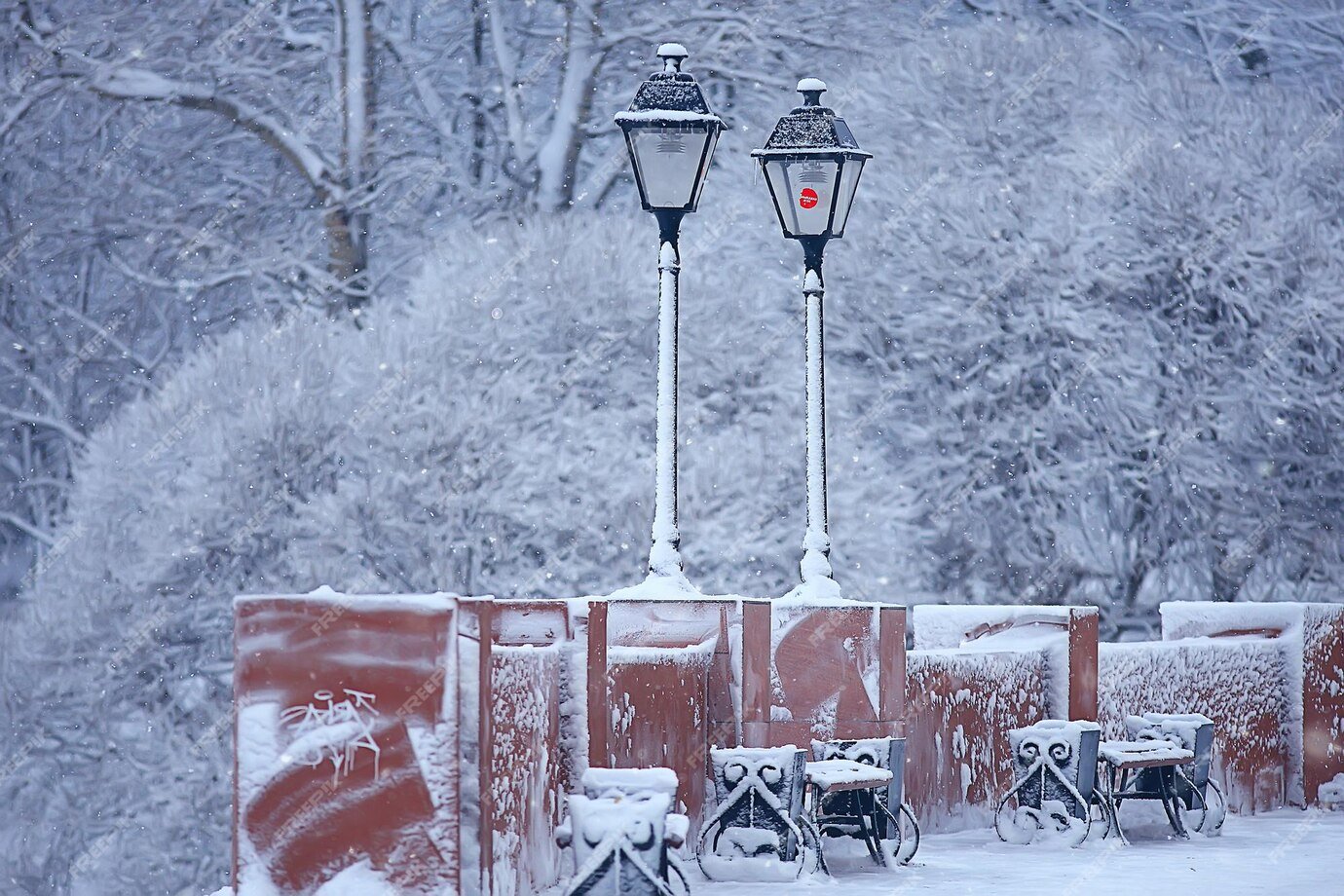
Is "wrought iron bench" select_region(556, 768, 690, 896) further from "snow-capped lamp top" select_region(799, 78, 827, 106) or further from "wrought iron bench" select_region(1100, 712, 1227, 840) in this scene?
"snow-capped lamp top" select_region(799, 78, 827, 106)

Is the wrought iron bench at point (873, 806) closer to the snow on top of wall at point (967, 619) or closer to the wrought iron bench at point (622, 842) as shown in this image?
the wrought iron bench at point (622, 842)

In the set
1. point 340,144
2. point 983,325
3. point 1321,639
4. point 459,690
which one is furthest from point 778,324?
point 459,690

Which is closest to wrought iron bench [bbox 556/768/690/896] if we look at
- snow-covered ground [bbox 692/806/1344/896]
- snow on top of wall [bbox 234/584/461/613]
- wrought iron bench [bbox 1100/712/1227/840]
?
snow on top of wall [bbox 234/584/461/613]

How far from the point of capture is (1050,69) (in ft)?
99.0

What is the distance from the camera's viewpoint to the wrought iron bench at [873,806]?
11914mm

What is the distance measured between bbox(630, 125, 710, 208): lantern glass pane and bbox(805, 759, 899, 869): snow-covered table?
126 inches

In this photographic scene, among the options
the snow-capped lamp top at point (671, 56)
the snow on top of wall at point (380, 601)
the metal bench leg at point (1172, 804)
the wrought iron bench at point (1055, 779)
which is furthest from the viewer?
the metal bench leg at point (1172, 804)

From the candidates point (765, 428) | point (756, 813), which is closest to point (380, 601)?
point (756, 813)

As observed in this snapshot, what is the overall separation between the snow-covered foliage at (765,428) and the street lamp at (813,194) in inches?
445

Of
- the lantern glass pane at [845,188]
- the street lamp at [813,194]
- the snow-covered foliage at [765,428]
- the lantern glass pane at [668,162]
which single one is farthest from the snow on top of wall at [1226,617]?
the snow-covered foliage at [765,428]

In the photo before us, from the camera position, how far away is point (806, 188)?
46.5 feet

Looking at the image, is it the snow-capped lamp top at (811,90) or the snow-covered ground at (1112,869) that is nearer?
the snow-covered ground at (1112,869)

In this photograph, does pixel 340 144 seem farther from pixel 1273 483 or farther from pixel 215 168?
pixel 1273 483

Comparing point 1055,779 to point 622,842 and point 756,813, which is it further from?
point 622,842
